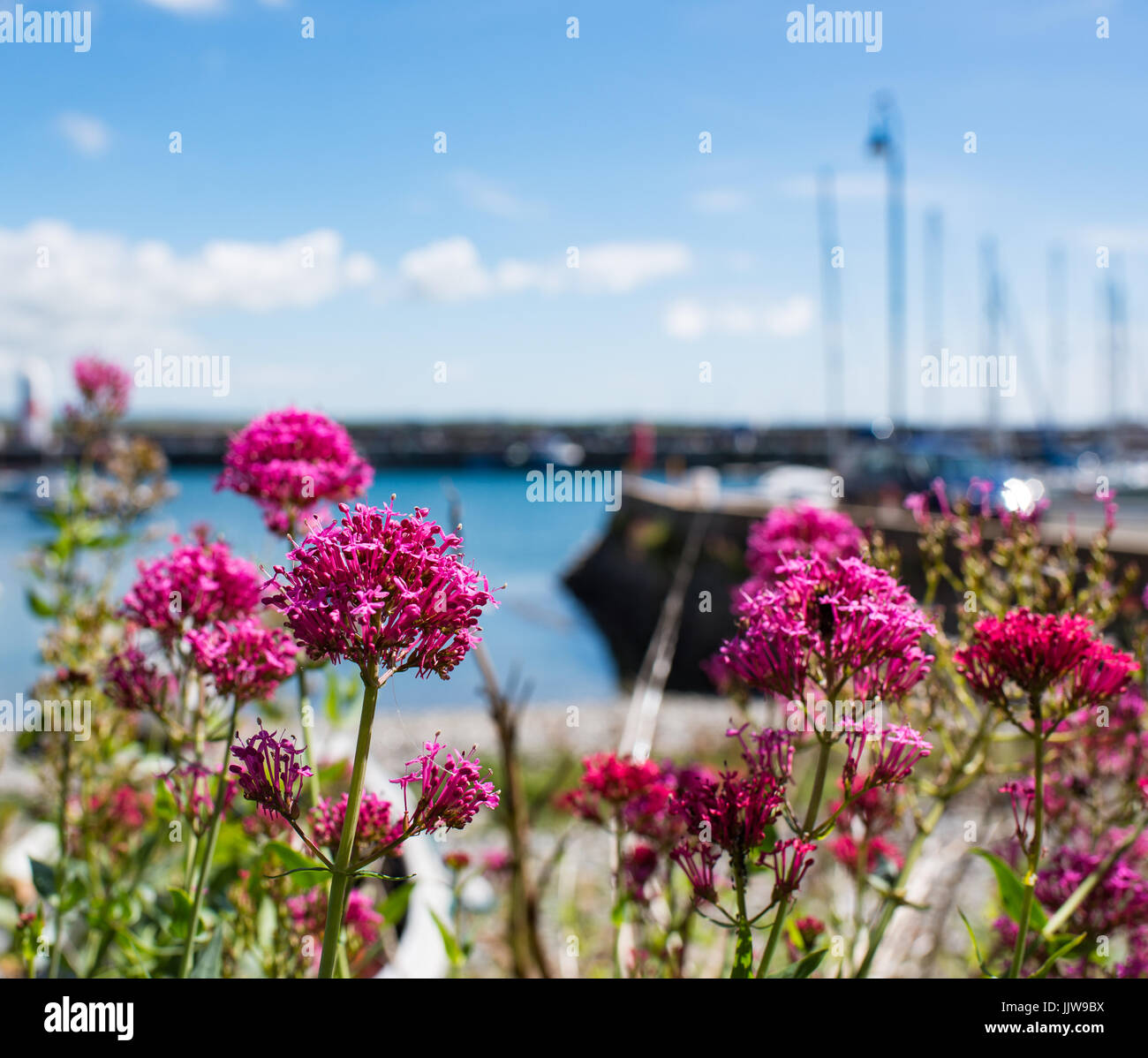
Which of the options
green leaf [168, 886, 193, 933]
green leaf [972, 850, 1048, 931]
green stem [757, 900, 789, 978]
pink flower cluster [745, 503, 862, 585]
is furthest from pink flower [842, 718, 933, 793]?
pink flower cluster [745, 503, 862, 585]

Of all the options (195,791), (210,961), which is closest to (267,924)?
(210,961)

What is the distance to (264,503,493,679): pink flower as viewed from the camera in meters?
1.03

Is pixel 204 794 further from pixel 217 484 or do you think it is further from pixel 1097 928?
pixel 1097 928

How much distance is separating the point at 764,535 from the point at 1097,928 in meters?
1.20

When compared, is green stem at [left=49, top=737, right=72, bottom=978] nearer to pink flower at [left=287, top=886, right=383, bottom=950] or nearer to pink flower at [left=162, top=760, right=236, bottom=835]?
pink flower at [left=162, top=760, right=236, bottom=835]

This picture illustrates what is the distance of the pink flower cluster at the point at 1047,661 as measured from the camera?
1.32 metres

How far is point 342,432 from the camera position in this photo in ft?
6.37

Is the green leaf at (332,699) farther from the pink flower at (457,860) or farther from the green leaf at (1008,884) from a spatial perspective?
the green leaf at (1008,884)

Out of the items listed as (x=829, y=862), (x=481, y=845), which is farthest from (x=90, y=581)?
(x=481, y=845)

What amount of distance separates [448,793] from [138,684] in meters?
0.94

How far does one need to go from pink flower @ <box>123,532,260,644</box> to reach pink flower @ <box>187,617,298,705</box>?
86 mm

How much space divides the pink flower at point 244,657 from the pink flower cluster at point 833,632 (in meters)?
0.73
